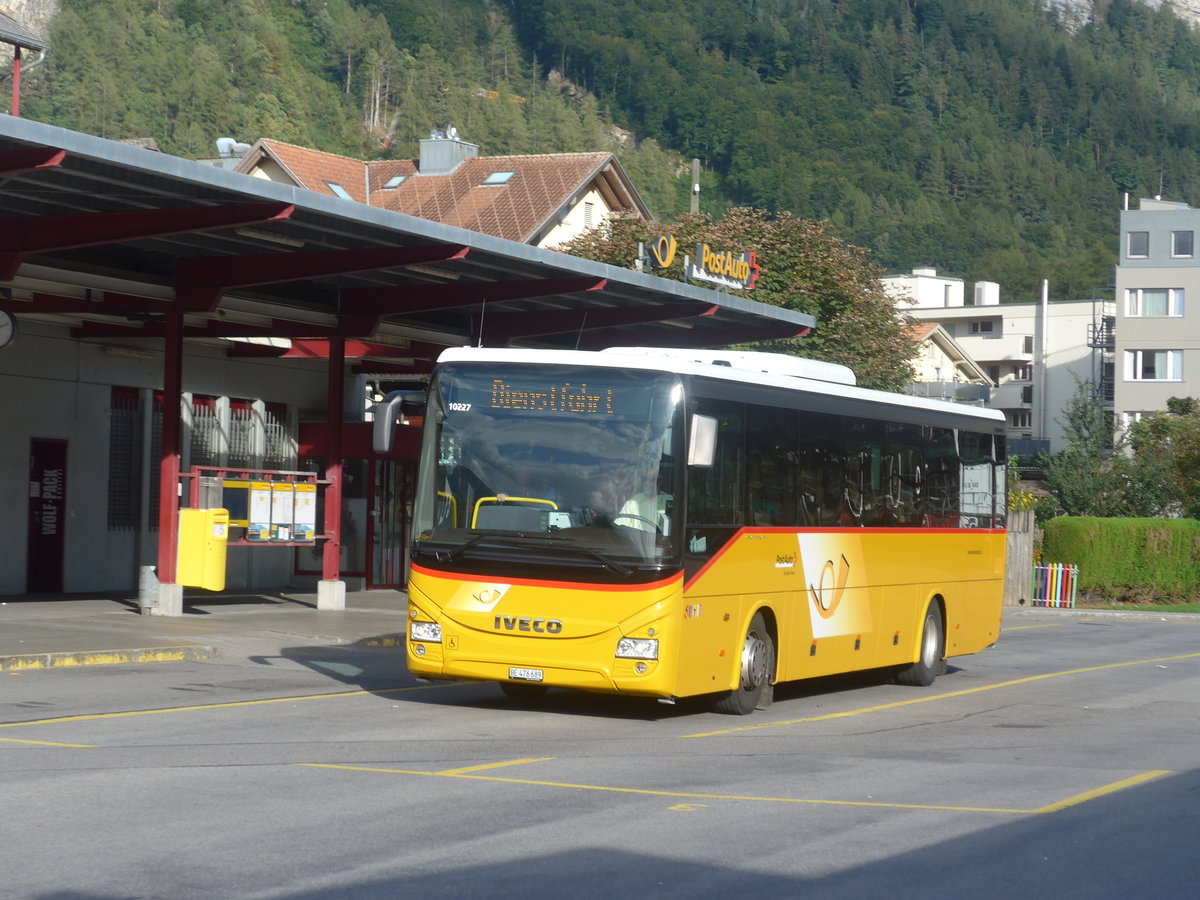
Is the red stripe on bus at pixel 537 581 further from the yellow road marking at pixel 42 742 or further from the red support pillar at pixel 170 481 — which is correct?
the red support pillar at pixel 170 481

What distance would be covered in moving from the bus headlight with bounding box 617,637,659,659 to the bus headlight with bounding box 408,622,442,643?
4.87ft

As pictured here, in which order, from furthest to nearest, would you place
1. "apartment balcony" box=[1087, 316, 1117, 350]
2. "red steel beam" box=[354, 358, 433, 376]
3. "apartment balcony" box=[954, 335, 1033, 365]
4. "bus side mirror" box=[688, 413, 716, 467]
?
"apartment balcony" box=[954, 335, 1033, 365] < "apartment balcony" box=[1087, 316, 1117, 350] < "red steel beam" box=[354, 358, 433, 376] < "bus side mirror" box=[688, 413, 716, 467]

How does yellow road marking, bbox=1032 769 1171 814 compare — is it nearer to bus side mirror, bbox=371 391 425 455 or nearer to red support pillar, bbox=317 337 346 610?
bus side mirror, bbox=371 391 425 455

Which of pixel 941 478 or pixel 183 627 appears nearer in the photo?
pixel 941 478

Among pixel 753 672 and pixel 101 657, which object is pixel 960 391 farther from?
pixel 753 672

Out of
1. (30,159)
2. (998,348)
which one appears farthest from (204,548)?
(998,348)

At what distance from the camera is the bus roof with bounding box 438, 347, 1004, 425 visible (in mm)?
13500

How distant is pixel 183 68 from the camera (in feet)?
437

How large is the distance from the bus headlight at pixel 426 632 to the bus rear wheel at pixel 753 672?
2.47 m

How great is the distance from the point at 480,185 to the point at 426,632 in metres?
55.5

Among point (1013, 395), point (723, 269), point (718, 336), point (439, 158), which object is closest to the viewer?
point (718, 336)

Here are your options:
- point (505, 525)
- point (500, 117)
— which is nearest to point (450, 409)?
point (505, 525)

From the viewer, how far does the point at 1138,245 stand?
90.8 meters

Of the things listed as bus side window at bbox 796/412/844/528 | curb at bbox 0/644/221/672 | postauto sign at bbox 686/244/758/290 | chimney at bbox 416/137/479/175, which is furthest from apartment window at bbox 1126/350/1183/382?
curb at bbox 0/644/221/672
